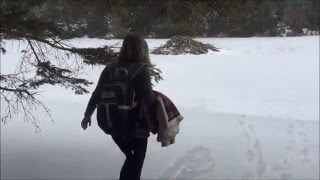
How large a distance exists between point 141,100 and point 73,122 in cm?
519

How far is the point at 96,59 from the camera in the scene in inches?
221

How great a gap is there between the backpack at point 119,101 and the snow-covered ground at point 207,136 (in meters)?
2.10

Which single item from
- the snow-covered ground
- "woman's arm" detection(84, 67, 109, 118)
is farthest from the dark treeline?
the snow-covered ground

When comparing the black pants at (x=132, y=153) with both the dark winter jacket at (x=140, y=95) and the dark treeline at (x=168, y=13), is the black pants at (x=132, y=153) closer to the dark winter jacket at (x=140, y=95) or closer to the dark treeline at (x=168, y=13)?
the dark winter jacket at (x=140, y=95)

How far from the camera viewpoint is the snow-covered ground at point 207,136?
21.1 ft

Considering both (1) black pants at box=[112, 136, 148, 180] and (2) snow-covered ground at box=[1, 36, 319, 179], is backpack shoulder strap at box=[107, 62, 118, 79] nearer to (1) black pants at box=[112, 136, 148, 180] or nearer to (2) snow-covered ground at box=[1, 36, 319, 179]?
(1) black pants at box=[112, 136, 148, 180]

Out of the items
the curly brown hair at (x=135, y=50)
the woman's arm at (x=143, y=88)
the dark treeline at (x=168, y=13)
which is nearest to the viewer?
the woman's arm at (x=143, y=88)

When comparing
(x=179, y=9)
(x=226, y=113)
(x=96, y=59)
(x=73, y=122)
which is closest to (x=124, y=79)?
(x=179, y=9)

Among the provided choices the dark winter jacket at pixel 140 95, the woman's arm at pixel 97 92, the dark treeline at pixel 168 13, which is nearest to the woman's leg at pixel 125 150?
the dark winter jacket at pixel 140 95

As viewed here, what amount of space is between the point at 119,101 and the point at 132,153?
0.49 metres

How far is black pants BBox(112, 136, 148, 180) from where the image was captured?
4.29 metres

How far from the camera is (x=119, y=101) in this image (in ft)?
13.6

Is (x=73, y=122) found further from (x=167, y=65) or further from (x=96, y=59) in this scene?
(x=167, y=65)

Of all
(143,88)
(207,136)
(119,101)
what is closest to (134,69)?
(143,88)
